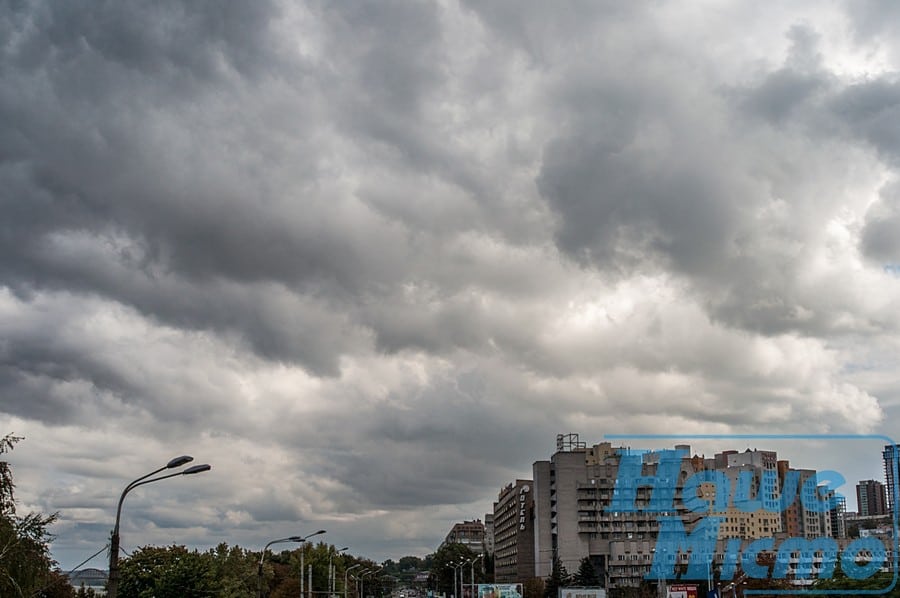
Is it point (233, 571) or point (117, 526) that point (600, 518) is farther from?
point (117, 526)

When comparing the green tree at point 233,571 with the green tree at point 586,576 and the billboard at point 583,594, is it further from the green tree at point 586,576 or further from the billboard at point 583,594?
the green tree at point 586,576

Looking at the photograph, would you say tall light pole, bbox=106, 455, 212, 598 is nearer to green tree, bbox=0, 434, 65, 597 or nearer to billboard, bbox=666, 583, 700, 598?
green tree, bbox=0, 434, 65, 597

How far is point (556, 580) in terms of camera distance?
142m

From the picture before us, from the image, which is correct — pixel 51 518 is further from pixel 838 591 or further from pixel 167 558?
pixel 838 591

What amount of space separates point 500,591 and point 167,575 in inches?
1990

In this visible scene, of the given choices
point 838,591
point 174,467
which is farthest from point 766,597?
point 174,467

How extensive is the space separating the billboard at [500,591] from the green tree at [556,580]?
27.4m

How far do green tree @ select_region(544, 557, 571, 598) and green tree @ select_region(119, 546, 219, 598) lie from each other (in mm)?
75014

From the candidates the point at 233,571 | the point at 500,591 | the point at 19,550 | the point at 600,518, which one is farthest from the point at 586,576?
the point at 19,550

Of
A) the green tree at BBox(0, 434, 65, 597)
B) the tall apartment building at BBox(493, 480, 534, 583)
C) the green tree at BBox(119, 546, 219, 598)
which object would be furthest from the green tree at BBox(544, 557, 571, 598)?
the green tree at BBox(0, 434, 65, 597)

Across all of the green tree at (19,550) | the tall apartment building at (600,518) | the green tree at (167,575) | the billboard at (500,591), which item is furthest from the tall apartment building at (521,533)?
the green tree at (19,550)

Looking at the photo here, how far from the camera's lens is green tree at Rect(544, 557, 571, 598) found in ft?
459

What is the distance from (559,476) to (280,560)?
62.9 m

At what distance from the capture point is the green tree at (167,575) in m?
71.4
